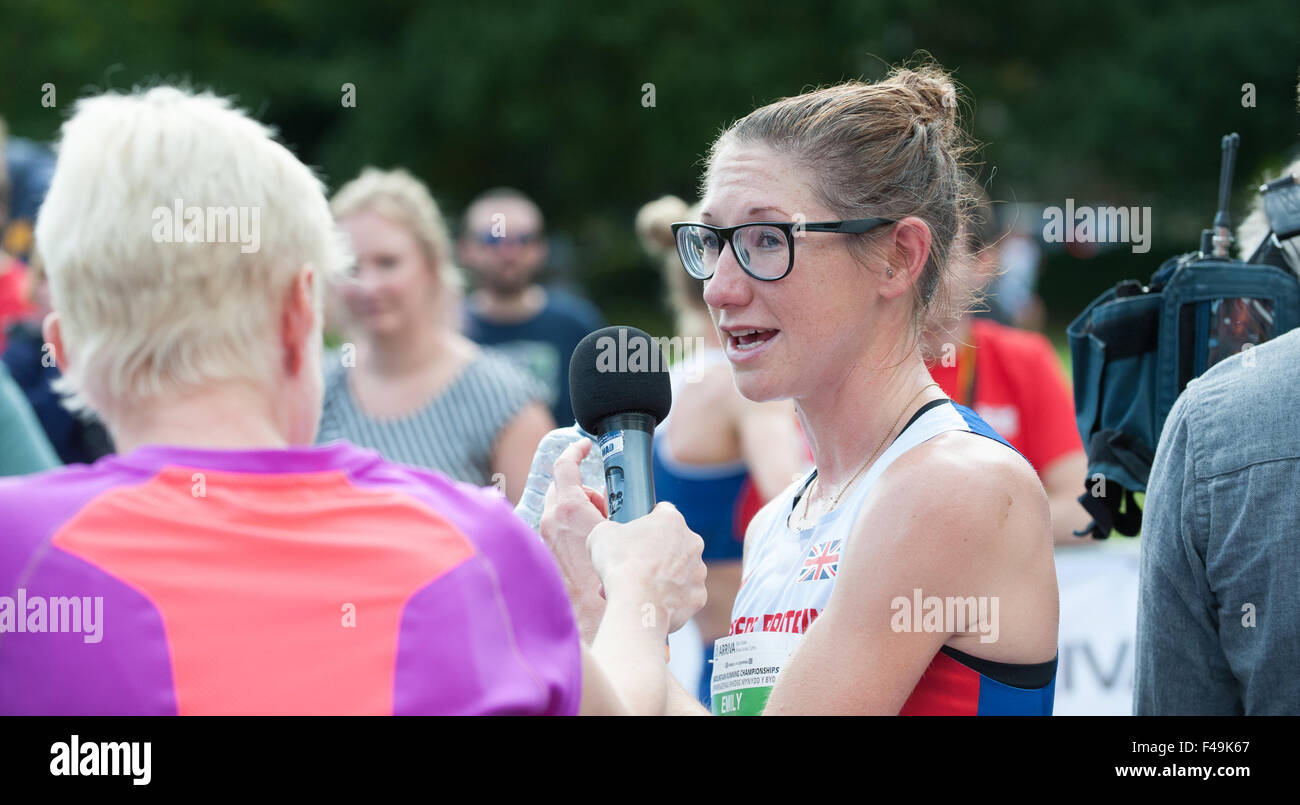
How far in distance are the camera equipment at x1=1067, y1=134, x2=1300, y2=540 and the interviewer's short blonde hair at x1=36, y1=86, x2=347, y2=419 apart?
177cm

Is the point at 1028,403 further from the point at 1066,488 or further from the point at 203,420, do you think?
the point at 203,420

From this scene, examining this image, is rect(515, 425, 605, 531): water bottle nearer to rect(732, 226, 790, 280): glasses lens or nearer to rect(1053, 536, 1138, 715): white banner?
rect(732, 226, 790, 280): glasses lens

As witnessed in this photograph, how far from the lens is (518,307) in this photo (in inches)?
336

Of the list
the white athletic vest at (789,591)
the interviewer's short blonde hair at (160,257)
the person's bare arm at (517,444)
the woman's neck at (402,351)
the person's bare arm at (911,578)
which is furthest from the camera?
the woman's neck at (402,351)

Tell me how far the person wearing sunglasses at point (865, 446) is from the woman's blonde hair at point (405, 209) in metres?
2.68

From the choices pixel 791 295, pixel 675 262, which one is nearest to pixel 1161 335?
pixel 791 295

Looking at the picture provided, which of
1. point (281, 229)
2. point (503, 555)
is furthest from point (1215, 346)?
point (281, 229)

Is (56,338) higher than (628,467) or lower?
higher

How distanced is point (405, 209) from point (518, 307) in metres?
3.35

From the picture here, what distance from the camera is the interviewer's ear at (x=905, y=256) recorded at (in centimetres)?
246

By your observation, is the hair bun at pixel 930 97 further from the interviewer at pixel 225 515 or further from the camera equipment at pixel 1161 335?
the interviewer at pixel 225 515

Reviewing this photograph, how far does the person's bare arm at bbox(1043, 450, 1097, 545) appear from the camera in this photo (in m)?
5.15

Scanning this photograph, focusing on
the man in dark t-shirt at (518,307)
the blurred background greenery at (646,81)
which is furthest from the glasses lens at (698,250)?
the blurred background greenery at (646,81)

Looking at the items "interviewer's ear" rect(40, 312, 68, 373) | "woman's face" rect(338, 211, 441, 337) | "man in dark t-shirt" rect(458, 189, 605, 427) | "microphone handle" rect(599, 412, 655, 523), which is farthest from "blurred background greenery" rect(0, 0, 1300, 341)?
"interviewer's ear" rect(40, 312, 68, 373)
